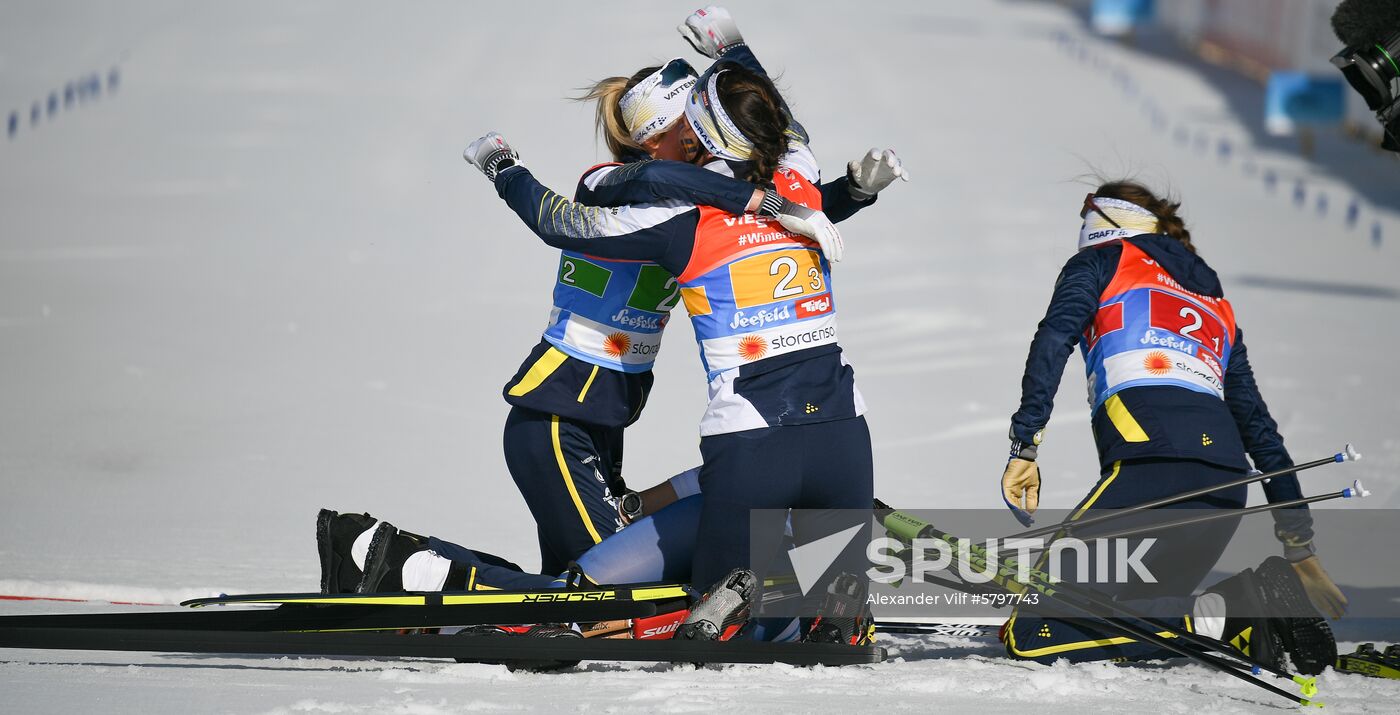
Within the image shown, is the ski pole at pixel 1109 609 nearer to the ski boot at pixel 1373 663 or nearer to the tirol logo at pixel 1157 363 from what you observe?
the ski boot at pixel 1373 663

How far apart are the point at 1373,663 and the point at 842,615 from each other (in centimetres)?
148

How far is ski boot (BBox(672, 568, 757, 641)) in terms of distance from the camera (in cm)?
392

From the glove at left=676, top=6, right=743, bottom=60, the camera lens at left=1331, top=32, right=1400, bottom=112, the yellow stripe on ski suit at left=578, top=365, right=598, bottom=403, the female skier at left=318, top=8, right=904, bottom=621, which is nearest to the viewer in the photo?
the female skier at left=318, top=8, right=904, bottom=621

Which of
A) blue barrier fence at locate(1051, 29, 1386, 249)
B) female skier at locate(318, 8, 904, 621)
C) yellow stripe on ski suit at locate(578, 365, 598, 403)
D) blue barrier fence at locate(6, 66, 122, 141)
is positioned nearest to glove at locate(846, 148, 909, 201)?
female skier at locate(318, 8, 904, 621)

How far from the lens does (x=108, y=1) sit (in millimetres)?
30453

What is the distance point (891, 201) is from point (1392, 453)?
9.72 meters

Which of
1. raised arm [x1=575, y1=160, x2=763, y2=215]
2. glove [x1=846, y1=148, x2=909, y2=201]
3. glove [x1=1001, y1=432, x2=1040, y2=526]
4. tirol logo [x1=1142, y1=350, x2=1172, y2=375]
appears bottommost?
glove [x1=1001, y1=432, x2=1040, y2=526]

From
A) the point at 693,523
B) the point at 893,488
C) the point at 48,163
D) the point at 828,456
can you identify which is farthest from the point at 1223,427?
the point at 48,163

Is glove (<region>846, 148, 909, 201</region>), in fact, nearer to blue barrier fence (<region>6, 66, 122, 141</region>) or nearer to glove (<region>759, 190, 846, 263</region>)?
glove (<region>759, 190, 846, 263</region>)

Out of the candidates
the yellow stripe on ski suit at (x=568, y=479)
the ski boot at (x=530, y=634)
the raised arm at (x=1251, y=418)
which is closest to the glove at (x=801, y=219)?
the yellow stripe on ski suit at (x=568, y=479)

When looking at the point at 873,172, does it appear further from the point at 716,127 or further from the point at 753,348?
the point at 753,348

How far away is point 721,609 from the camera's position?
12.9 ft

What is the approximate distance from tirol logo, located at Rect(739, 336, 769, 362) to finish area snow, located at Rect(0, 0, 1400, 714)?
0.83 m

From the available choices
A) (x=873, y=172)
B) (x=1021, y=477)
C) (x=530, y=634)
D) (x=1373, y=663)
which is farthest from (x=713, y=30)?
(x=1373, y=663)
